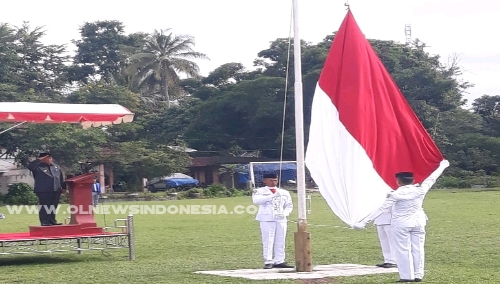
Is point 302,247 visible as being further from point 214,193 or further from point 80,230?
point 214,193

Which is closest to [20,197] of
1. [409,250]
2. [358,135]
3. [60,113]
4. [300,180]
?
[60,113]

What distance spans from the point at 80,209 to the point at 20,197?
28891 mm

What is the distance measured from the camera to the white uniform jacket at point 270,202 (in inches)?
514

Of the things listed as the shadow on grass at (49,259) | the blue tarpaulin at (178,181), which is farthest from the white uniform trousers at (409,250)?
the blue tarpaulin at (178,181)

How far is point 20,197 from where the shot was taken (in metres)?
43.3

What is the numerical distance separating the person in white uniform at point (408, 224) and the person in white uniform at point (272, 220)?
245 centimetres

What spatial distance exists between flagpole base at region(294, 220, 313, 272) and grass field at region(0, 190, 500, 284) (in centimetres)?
70

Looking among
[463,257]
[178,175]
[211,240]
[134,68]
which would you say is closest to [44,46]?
[134,68]

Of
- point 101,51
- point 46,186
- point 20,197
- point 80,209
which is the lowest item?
point 80,209

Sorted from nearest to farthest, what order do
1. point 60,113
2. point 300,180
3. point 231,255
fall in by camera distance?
1. point 300,180
2. point 60,113
3. point 231,255

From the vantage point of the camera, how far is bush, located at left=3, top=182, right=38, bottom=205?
141 feet

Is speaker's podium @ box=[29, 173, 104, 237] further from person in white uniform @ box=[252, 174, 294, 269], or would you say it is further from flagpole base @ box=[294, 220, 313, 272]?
flagpole base @ box=[294, 220, 313, 272]

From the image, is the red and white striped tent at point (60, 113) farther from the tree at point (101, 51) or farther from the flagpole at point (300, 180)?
the tree at point (101, 51)

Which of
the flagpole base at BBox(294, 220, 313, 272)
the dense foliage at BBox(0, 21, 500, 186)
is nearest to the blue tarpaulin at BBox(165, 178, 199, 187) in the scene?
the dense foliage at BBox(0, 21, 500, 186)
